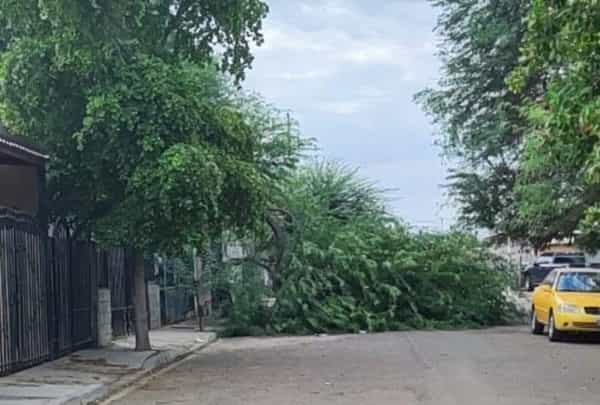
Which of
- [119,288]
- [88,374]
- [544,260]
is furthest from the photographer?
[544,260]

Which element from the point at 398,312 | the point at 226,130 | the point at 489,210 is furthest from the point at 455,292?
the point at 226,130

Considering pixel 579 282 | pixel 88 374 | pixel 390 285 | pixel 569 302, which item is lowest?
pixel 88 374

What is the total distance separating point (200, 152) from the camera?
17.9 metres

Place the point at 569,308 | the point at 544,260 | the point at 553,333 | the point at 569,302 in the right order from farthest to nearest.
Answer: the point at 544,260, the point at 553,333, the point at 569,302, the point at 569,308

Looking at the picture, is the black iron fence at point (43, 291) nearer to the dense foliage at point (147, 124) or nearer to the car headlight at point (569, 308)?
the dense foliage at point (147, 124)

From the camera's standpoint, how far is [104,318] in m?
22.3

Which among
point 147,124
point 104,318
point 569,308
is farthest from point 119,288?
point 569,308

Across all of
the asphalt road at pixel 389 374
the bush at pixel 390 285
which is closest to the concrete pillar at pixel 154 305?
the bush at pixel 390 285

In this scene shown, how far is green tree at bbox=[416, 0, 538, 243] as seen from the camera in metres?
30.6

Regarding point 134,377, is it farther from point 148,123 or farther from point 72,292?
point 148,123

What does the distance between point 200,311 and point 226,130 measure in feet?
36.5

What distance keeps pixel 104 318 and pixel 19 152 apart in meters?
6.32

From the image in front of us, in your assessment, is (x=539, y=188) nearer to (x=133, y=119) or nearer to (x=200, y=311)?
(x=200, y=311)

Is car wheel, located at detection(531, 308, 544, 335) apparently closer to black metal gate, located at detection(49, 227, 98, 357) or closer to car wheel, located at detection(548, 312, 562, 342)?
car wheel, located at detection(548, 312, 562, 342)
